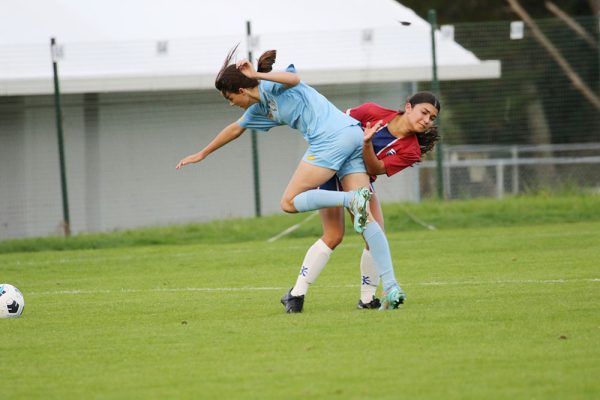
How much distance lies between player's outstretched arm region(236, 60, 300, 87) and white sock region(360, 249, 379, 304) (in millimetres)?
A: 1521

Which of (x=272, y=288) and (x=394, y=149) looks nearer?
(x=394, y=149)

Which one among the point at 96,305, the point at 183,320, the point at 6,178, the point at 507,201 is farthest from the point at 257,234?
the point at 183,320

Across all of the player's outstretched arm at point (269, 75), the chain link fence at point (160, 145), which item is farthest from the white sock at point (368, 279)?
the chain link fence at point (160, 145)

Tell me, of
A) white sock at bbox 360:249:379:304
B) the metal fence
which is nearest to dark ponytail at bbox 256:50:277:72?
white sock at bbox 360:249:379:304

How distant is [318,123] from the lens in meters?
8.81

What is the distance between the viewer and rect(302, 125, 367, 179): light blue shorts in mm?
8651

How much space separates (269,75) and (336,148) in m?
0.75

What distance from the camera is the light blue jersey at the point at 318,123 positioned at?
8.68m

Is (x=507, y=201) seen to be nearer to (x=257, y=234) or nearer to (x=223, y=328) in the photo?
(x=257, y=234)

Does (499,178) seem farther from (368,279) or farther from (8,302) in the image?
(8,302)

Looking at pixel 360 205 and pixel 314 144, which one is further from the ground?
pixel 314 144

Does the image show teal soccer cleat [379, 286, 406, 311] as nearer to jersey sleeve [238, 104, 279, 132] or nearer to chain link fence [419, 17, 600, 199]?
jersey sleeve [238, 104, 279, 132]

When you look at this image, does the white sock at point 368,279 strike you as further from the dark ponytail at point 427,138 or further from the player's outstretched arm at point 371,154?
the dark ponytail at point 427,138

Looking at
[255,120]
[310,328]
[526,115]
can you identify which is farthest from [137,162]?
[310,328]
